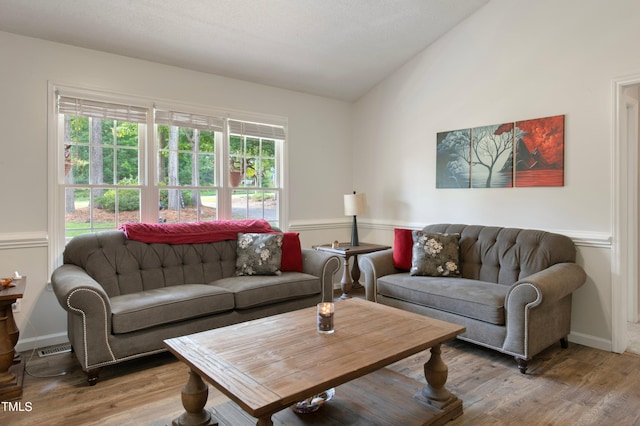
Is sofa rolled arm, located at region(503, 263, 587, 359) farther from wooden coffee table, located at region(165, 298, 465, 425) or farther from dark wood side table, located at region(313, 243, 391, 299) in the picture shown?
dark wood side table, located at region(313, 243, 391, 299)

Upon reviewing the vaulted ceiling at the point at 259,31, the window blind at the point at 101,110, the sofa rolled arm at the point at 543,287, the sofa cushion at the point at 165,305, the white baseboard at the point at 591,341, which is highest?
the vaulted ceiling at the point at 259,31

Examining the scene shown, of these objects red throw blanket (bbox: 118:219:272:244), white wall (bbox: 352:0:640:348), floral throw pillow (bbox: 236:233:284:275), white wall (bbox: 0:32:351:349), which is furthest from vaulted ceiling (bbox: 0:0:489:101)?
floral throw pillow (bbox: 236:233:284:275)

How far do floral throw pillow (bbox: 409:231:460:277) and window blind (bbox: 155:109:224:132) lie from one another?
2.32 meters

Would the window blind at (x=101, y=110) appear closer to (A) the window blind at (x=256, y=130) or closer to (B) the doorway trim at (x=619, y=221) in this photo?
(A) the window blind at (x=256, y=130)

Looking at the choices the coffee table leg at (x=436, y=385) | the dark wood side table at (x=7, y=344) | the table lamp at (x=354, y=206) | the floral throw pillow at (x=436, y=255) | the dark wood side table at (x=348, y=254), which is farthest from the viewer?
the table lamp at (x=354, y=206)

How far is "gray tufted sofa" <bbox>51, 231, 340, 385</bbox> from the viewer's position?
2.56 meters

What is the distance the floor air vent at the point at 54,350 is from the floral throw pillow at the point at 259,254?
1.44 m

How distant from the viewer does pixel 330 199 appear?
5168 millimetres

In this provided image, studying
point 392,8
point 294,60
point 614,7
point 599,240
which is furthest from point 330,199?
point 614,7

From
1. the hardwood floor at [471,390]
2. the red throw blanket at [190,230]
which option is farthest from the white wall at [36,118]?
the red throw blanket at [190,230]

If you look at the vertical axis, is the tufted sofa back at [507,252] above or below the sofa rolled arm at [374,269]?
above

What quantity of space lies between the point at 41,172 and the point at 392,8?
3.26 metres

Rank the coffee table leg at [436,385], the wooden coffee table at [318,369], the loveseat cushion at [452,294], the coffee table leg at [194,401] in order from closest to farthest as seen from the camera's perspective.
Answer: the wooden coffee table at [318,369]
the coffee table leg at [194,401]
the coffee table leg at [436,385]
the loveseat cushion at [452,294]

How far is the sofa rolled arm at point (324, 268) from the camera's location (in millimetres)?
3766
